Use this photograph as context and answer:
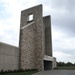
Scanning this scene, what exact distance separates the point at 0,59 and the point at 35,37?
30.1 feet

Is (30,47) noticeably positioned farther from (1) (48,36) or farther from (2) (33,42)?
(1) (48,36)

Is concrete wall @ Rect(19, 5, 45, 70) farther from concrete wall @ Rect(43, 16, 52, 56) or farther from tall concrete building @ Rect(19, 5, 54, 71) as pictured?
concrete wall @ Rect(43, 16, 52, 56)

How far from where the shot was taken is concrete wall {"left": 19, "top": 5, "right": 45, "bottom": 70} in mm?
→ 18641

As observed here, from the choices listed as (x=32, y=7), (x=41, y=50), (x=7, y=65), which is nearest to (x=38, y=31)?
(x=41, y=50)

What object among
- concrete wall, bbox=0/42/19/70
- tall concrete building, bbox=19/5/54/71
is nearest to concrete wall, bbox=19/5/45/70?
tall concrete building, bbox=19/5/54/71

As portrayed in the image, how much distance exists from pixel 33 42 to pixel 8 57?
689 centimetres

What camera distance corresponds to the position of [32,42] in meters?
21.2

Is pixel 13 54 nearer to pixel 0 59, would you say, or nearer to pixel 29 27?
pixel 0 59

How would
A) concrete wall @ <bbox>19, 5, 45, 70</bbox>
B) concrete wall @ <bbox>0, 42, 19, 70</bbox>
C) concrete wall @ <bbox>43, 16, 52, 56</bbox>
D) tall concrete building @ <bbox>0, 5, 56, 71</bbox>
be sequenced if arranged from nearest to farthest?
concrete wall @ <bbox>0, 42, 19, 70</bbox>, tall concrete building @ <bbox>0, 5, 56, 71</bbox>, concrete wall @ <bbox>19, 5, 45, 70</bbox>, concrete wall @ <bbox>43, 16, 52, 56</bbox>

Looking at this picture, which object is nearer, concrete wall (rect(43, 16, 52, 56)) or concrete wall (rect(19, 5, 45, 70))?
concrete wall (rect(19, 5, 45, 70))

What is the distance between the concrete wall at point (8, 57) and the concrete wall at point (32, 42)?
114 cm

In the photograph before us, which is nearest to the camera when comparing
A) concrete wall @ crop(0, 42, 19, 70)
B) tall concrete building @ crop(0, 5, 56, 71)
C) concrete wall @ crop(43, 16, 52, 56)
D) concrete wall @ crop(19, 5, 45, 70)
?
concrete wall @ crop(0, 42, 19, 70)

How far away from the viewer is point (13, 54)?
16.6m

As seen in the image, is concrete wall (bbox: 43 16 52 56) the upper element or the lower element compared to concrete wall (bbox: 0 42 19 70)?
upper
